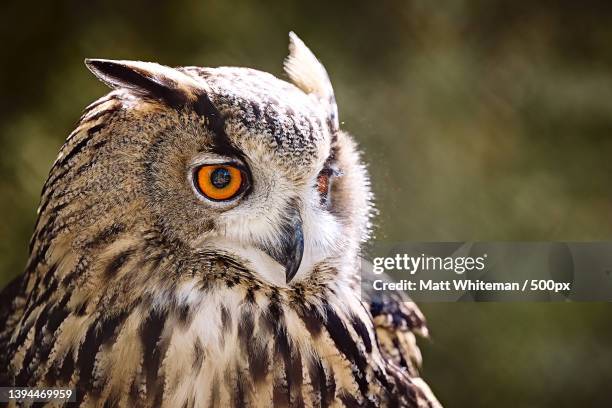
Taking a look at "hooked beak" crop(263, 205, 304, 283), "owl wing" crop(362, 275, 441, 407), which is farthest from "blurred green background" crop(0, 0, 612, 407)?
"hooked beak" crop(263, 205, 304, 283)

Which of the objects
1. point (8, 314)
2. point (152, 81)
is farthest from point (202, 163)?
point (8, 314)

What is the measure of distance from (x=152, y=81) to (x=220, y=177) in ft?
0.61

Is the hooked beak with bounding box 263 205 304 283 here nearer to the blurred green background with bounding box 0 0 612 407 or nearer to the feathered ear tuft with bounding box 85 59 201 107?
the feathered ear tuft with bounding box 85 59 201 107

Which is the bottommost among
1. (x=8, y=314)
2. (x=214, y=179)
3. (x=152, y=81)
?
(x=8, y=314)

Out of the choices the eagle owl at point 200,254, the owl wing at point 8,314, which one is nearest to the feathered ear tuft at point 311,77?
the eagle owl at point 200,254

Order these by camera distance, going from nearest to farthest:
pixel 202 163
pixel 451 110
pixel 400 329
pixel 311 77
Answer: pixel 202 163 → pixel 311 77 → pixel 400 329 → pixel 451 110

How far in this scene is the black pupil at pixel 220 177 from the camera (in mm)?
1068

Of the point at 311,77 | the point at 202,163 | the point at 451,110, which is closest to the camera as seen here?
the point at 202,163

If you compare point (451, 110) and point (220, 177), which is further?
point (451, 110)

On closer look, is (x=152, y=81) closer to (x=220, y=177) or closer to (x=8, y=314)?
(x=220, y=177)

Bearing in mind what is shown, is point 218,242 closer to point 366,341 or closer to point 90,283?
point 90,283

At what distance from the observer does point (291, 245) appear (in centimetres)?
111

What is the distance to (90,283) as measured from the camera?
1123 mm

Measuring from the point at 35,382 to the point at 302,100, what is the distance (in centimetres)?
67
